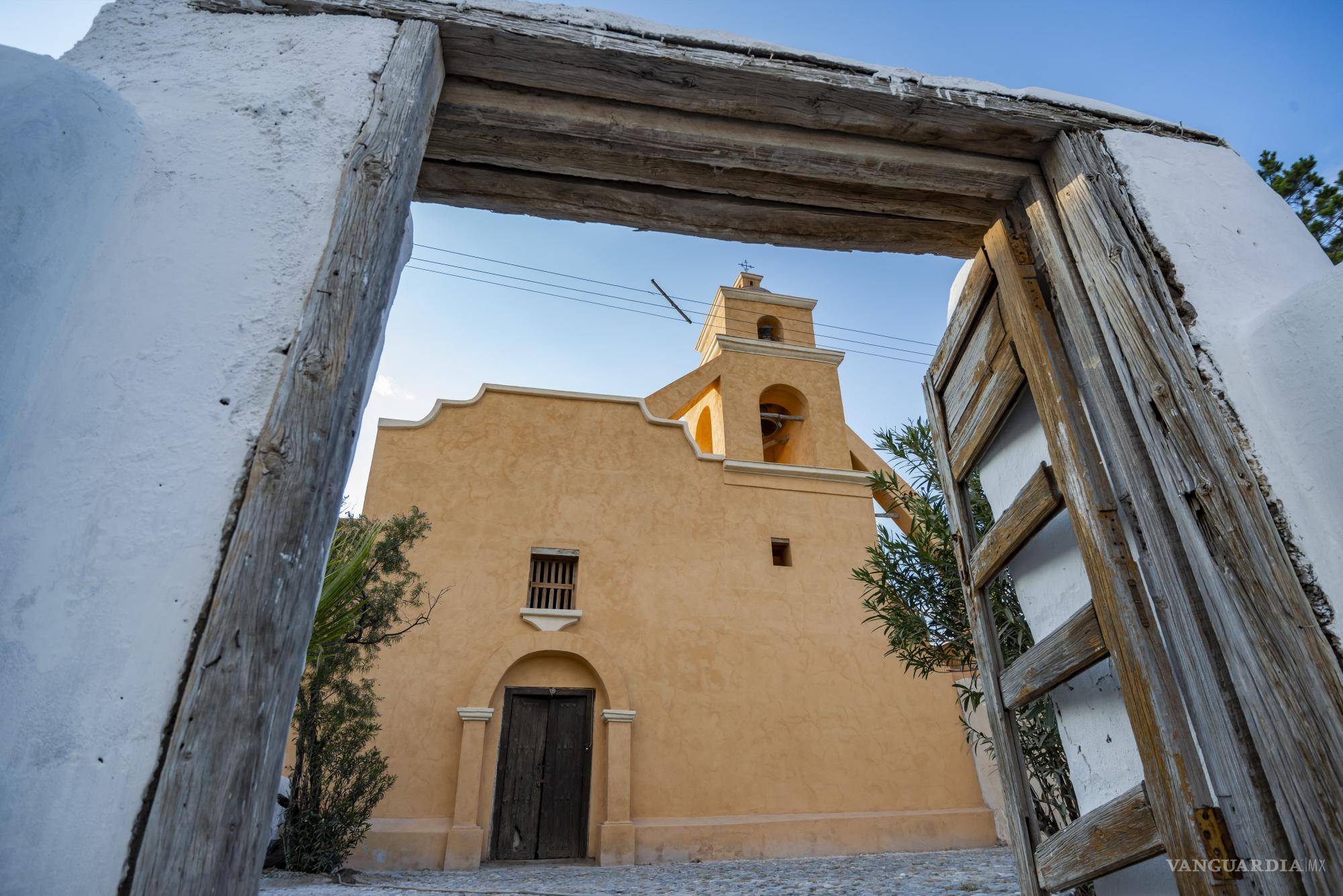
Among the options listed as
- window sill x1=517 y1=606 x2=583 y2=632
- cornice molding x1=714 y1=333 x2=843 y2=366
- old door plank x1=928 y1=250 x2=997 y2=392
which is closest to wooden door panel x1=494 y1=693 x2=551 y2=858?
window sill x1=517 y1=606 x2=583 y2=632

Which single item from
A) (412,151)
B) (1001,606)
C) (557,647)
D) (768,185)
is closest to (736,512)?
(557,647)

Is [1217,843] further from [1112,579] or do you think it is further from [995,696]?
[995,696]

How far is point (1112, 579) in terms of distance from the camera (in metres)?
1.97

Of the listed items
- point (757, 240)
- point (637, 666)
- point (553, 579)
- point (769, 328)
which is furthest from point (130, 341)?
point (769, 328)

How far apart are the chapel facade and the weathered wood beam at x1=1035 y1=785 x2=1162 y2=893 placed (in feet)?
24.6

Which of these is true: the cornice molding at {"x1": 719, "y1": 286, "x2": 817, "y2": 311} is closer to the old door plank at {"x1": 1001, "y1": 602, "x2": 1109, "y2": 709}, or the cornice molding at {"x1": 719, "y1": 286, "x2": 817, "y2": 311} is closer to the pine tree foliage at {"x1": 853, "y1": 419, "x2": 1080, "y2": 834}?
A: the pine tree foliage at {"x1": 853, "y1": 419, "x2": 1080, "y2": 834}

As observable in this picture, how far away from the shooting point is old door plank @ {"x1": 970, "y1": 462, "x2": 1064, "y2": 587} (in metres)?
2.38

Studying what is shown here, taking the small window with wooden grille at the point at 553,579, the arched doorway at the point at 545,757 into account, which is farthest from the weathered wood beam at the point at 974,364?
the small window with wooden grille at the point at 553,579

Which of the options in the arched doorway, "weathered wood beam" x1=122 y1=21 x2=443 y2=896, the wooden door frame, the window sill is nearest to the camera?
"weathered wood beam" x1=122 y1=21 x2=443 y2=896

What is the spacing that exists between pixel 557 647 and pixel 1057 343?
845 centimetres

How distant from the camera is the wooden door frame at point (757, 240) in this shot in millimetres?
1277

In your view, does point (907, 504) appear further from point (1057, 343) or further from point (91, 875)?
point (91, 875)

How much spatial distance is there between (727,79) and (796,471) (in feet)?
33.0

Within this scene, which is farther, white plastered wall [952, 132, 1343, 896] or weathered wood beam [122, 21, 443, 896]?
white plastered wall [952, 132, 1343, 896]
